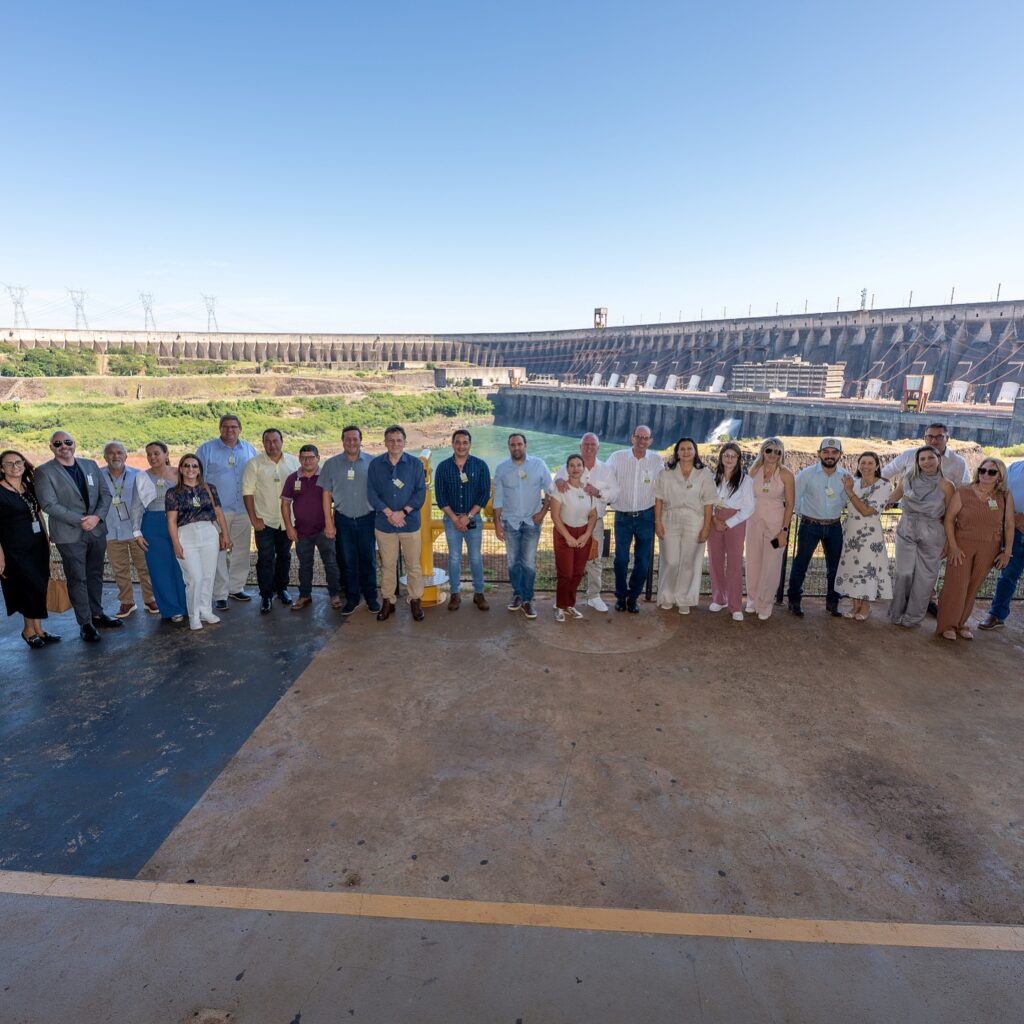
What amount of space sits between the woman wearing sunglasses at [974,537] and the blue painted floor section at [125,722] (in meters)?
5.07

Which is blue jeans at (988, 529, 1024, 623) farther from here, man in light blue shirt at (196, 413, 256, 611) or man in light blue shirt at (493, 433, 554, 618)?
man in light blue shirt at (196, 413, 256, 611)

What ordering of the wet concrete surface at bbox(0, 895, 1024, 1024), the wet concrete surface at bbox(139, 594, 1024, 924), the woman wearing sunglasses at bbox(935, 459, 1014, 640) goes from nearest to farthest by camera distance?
the wet concrete surface at bbox(0, 895, 1024, 1024)
the wet concrete surface at bbox(139, 594, 1024, 924)
the woman wearing sunglasses at bbox(935, 459, 1014, 640)

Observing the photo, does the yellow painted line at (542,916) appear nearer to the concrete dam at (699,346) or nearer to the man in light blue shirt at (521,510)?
the man in light blue shirt at (521,510)

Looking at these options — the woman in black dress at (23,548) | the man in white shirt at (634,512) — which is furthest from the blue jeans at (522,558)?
the woman in black dress at (23,548)

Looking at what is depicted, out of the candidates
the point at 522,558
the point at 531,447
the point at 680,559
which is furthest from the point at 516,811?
the point at 531,447

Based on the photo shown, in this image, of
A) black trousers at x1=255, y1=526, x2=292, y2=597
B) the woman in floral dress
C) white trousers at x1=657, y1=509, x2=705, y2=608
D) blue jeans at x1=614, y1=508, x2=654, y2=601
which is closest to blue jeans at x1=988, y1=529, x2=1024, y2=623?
the woman in floral dress

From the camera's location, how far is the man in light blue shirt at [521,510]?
537 cm

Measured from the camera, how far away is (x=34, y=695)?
4.07m

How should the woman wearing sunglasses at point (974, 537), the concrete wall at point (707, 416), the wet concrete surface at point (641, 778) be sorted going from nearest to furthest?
the wet concrete surface at point (641, 778) < the woman wearing sunglasses at point (974, 537) < the concrete wall at point (707, 416)

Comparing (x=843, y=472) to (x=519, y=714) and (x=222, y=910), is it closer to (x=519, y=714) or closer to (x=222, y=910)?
(x=519, y=714)

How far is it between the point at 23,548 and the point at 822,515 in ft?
21.0

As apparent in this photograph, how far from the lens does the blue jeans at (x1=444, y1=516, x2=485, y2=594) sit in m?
5.56

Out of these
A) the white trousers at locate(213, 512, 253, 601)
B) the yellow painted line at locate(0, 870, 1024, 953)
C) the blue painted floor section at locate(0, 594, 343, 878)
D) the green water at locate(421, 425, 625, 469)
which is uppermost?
the white trousers at locate(213, 512, 253, 601)

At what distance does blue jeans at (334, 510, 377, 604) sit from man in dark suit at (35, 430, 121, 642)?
1866mm
